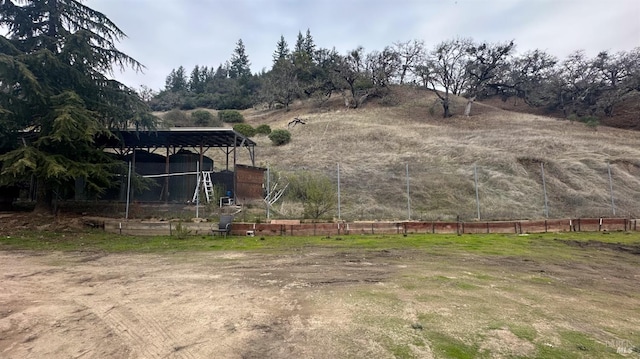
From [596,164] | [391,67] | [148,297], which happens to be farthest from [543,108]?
[148,297]

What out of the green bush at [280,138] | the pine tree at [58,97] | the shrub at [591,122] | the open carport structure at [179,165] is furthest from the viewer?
the shrub at [591,122]

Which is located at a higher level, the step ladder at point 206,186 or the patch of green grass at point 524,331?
the step ladder at point 206,186

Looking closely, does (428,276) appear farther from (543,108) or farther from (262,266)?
(543,108)

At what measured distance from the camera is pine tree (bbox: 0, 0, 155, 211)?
11.2 m

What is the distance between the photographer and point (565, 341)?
3.50m

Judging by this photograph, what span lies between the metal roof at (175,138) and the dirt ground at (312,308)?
10.5 metres

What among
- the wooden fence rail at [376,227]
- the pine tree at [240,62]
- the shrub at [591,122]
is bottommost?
the wooden fence rail at [376,227]

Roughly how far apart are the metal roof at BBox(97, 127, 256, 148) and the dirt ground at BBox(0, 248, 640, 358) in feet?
34.5

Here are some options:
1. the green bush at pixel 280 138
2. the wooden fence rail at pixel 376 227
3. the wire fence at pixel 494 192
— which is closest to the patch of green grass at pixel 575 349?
the wooden fence rail at pixel 376 227

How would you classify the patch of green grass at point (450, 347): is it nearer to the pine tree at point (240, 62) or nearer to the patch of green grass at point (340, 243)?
the patch of green grass at point (340, 243)

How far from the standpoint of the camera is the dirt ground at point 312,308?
133 inches

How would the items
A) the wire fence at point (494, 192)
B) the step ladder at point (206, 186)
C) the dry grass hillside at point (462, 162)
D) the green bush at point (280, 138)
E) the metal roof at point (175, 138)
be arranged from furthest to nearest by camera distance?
the green bush at point (280, 138), the dry grass hillside at point (462, 162), the metal roof at point (175, 138), the wire fence at point (494, 192), the step ladder at point (206, 186)

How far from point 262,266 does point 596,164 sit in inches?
1012

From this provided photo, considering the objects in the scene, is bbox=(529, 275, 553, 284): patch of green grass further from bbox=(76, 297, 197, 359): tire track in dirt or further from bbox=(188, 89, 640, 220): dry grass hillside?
bbox=(188, 89, 640, 220): dry grass hillside
